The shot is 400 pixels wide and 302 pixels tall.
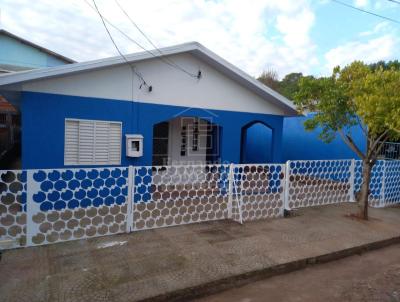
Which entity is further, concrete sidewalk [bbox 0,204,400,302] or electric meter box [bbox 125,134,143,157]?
electric meter box [bbox 125,134,143,157]

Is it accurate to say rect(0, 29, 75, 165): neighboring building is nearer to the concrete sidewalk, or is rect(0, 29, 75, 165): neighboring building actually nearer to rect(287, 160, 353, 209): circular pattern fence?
the concrete sidewalk

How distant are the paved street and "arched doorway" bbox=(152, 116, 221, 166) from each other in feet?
16.4

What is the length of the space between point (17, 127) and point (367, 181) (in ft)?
53.6

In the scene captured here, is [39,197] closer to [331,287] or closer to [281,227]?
[281,227]

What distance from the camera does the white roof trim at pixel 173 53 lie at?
5.12 meters

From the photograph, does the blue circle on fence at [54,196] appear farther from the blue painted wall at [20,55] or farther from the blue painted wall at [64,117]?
the blue painted wall at [20,55]

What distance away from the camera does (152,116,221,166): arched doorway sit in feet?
29.1

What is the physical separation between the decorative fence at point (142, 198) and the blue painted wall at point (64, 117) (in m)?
0.45

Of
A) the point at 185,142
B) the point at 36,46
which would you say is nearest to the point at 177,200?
the point at 185,142

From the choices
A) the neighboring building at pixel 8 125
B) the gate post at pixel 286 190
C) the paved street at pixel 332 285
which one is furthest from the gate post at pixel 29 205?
the neighboring building at pixel 8 125

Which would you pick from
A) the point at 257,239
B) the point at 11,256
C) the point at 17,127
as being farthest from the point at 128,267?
the point at 17,127

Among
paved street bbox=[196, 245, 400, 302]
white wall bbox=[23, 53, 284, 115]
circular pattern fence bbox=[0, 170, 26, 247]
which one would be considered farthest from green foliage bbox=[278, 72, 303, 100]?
circular pattern fence bbox=[0, 170, 26, 247]

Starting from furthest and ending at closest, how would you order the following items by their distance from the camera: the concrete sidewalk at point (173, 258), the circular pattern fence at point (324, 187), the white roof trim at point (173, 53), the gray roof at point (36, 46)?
the gray roof at point (36, 46) < the circular pattern fence at point (324, 187) < the white roof trim at point (173, 53) < the concrete sidewalk at point (173, 258)

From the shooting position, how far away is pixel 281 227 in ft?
17.9
